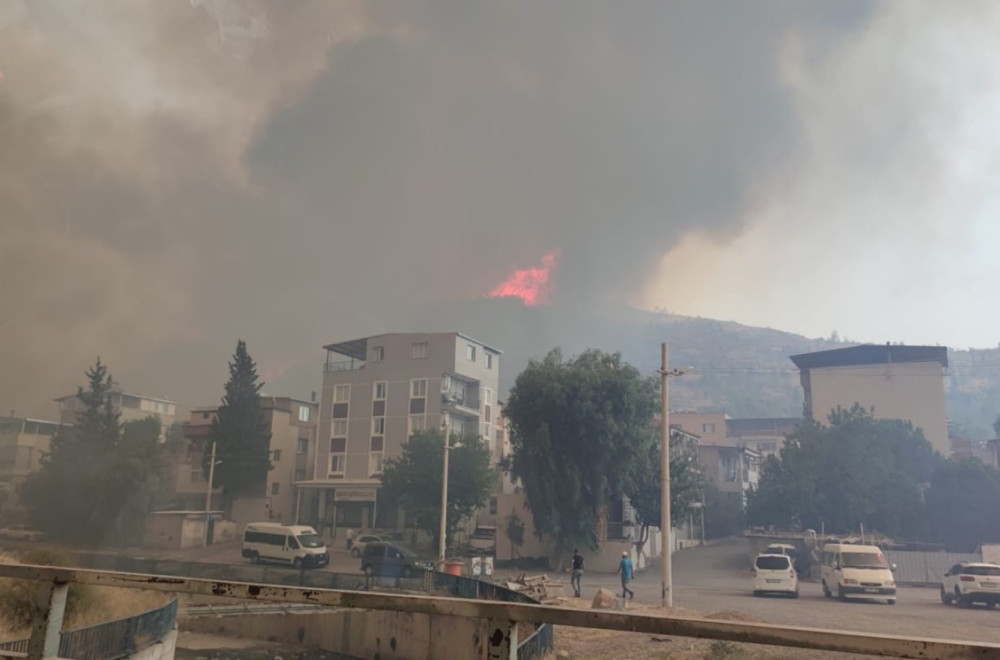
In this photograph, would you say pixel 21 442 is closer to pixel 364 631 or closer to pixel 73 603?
pixel 364 631

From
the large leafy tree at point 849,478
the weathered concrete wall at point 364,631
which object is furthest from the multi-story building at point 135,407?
the large leafy tree at point 849,478

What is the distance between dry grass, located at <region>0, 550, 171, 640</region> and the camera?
17.2 m

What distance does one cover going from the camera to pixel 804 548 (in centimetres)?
4953

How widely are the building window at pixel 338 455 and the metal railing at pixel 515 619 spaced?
232ft

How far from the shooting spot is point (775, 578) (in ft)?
112

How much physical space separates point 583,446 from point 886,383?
147 feet

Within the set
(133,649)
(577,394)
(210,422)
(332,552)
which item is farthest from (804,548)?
(210,422)

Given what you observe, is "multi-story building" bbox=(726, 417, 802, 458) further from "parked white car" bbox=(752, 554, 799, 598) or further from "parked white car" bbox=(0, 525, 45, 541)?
"parked white car" bbox=(0, 525, 45, 541)

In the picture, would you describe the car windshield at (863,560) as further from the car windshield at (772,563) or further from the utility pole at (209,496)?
the utility pole at (209,496)

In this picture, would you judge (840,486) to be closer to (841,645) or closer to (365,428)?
(365,428)

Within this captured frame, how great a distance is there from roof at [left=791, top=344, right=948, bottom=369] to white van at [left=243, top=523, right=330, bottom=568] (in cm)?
5704

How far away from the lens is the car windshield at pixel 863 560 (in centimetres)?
3256

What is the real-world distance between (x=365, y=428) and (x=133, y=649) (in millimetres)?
61592

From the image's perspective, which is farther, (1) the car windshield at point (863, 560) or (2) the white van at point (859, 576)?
(1) the car windshield at point (863, 560)
